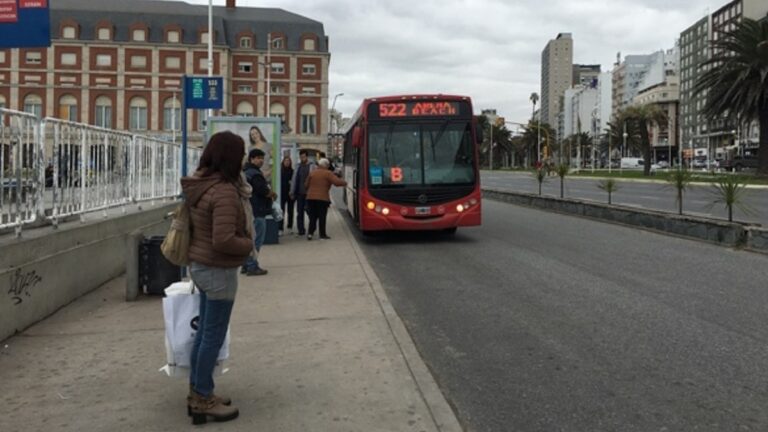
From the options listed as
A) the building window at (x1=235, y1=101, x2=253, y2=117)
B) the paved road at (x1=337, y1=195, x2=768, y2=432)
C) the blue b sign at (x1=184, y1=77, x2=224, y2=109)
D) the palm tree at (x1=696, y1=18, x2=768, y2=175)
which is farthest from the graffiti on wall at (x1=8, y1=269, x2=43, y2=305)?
the building window at (x1=235, y1=101, x2=253, y2=117)

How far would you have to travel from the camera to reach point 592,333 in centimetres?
663

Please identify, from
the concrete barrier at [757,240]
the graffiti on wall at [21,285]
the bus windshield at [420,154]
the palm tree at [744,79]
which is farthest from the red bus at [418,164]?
the palm tree at [744,79]

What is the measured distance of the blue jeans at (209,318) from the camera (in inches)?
161

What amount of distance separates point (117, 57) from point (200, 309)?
85.5 metres

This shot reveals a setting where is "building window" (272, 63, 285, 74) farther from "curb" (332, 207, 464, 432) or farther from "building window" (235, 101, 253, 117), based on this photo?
"curb" (332, 207, 464, 432)

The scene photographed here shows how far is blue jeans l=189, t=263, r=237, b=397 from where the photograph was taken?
4.09m

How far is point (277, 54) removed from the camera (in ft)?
280

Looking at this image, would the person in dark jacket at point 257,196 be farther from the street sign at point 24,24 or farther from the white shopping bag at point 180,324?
the white shopping bag at point 180,324

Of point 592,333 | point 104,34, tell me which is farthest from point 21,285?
point 104,34

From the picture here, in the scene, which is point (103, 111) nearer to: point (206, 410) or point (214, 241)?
point (206, 410)

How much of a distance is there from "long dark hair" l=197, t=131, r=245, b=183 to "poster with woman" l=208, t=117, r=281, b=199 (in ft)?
36.3

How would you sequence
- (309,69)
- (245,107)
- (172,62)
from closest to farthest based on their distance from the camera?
(172,62), (245,107), (309,69)

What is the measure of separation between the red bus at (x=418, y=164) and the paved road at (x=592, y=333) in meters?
1.56

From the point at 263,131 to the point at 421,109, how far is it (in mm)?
3697
